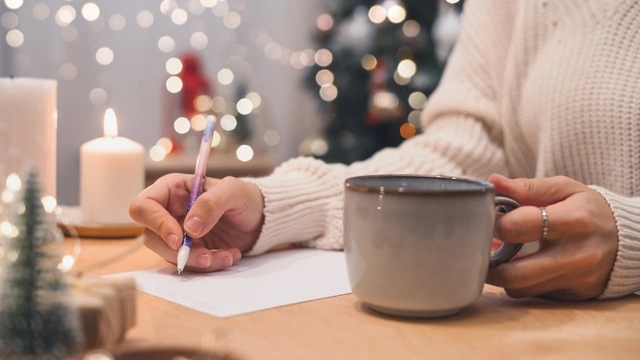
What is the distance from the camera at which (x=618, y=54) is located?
0.77m

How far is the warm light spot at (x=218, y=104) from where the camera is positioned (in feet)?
8.79

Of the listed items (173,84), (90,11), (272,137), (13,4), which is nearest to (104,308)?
(13,4)

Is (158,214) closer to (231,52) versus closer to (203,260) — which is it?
(203,260)

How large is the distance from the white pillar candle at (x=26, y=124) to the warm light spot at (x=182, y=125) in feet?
5.86

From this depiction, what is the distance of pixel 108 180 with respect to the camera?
2.84 ft

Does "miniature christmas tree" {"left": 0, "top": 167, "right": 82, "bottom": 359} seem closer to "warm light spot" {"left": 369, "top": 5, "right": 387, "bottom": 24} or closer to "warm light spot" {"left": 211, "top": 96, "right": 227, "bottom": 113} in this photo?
"warm light spot" {"left": 369, "top": 5, "right": 387, "bottom": 24}

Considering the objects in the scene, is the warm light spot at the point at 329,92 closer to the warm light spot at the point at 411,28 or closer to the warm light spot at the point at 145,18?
the warm light spot at the point at 411,28

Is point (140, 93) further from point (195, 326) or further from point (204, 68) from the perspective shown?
point (195, 326)

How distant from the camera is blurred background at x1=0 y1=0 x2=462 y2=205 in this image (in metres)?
2.26

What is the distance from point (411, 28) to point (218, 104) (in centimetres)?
83

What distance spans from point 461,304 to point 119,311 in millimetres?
235

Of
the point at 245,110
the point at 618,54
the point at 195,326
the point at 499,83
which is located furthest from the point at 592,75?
the point at 245,110

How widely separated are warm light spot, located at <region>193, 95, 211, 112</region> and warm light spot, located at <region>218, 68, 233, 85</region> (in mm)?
236

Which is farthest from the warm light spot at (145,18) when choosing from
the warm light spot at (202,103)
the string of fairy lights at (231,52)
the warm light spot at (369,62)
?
the warm light spot at (369,62)
